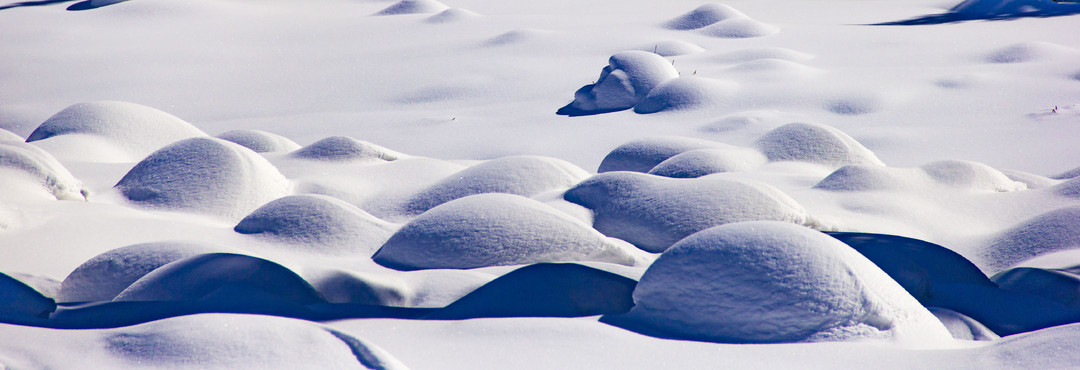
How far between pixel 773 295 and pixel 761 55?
4.70 m

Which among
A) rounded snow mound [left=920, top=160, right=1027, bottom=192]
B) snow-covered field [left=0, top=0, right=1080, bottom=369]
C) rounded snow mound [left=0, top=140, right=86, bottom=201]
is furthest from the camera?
rounded snow mound [left=920, top=160, right=1027, bottom=192]

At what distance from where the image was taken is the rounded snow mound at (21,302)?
1.66 meters

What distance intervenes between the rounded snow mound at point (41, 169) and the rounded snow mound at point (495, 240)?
1.29 m

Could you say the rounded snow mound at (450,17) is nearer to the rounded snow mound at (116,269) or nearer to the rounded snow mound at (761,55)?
the rounded snow mound at (761,55)

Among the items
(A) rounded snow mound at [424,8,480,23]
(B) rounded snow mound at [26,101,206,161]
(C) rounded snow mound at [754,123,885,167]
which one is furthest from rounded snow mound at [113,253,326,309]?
(A) rounded snow mound at [424,8,480,23]

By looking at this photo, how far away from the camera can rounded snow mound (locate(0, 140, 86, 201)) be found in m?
2.71

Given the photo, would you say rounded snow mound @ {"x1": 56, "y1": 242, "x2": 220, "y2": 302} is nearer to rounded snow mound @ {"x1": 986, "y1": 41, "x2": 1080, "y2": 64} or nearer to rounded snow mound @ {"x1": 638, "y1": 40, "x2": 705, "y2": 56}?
rounded snow mound @ {"x1": 638, "y1": 40, "x2": 705, "y2": 56}

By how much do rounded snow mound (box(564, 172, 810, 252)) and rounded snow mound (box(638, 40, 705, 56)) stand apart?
387cm

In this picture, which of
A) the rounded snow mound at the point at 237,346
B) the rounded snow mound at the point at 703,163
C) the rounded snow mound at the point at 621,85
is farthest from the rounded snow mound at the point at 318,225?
the rounded snow mound at the point at 621,85

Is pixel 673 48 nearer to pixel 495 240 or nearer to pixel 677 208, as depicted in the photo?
pixel 677 208

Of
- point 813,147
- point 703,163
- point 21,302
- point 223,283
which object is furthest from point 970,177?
point 21,302

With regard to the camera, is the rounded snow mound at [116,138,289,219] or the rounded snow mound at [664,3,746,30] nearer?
the rounded snow mound at [116,138,289,219]

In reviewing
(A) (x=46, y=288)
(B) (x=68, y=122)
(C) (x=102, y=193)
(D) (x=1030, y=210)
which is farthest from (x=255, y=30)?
(D) (x=1030, y=210)

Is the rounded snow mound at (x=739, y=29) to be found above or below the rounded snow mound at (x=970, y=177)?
below
